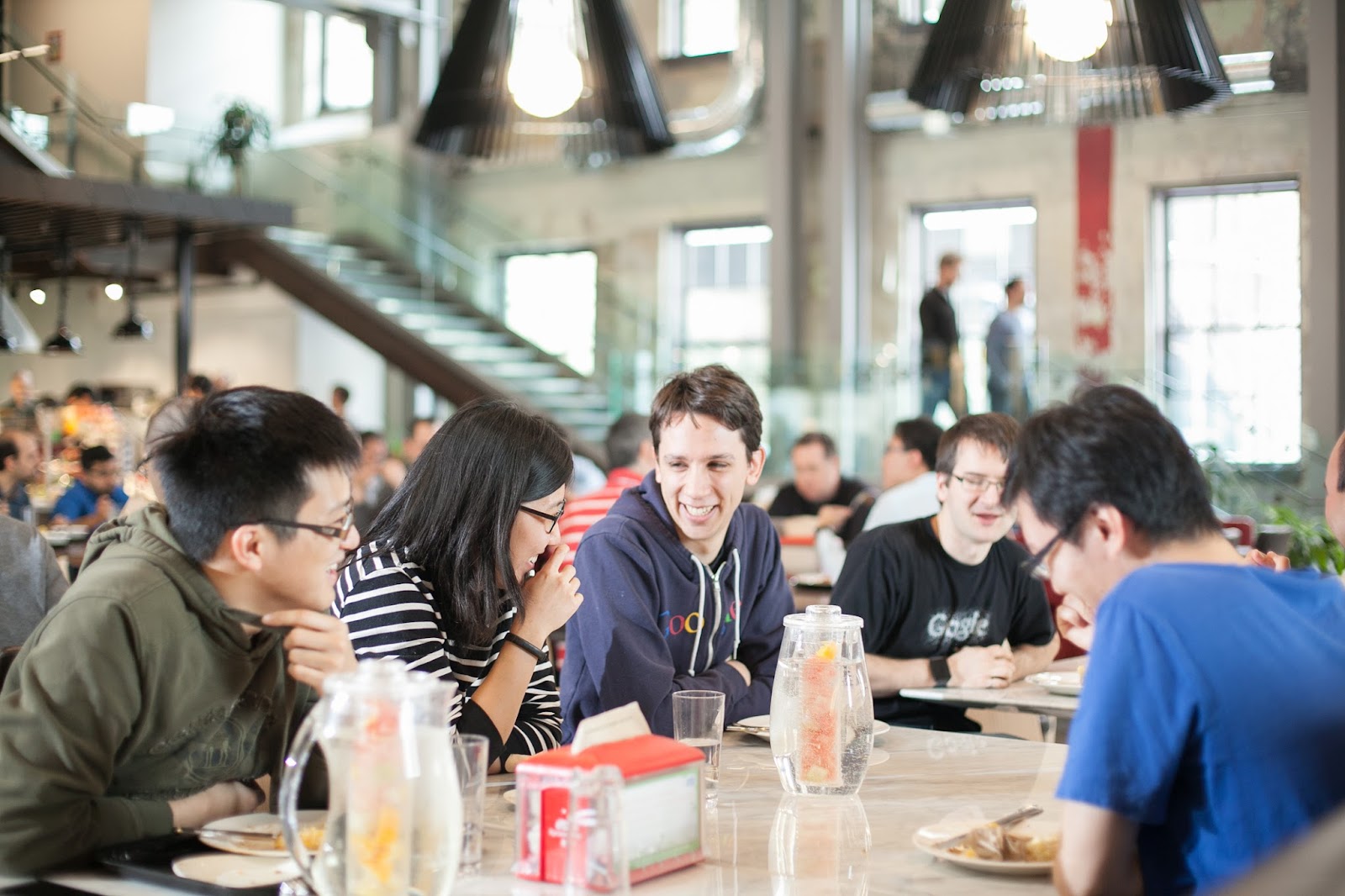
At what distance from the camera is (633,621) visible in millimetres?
2471

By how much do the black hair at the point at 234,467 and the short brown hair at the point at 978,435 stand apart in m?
1.81

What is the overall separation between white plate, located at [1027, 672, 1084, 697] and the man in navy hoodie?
63cm

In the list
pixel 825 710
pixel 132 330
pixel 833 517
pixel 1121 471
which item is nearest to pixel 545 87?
pixel 833 517

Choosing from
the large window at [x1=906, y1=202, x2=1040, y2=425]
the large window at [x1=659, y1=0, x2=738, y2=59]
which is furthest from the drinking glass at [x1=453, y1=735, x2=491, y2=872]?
the large window at [x1=659, y1=0, x2=738, y2=59]

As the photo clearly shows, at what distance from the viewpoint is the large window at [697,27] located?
12.1 m

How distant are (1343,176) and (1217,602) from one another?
907 cm

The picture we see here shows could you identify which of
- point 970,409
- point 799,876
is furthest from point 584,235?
point 799,876

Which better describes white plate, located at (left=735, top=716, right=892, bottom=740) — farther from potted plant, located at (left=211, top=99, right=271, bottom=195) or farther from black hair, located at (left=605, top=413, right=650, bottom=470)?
potted plant, located at (left=211, top=99, right=271, bottom=195)

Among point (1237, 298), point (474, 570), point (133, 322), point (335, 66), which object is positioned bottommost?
point (474, 570)

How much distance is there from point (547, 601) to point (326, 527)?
63cm

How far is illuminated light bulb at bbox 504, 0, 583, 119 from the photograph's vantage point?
461 centimetres

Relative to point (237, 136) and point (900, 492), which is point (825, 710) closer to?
point (900, 492)

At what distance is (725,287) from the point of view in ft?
40.4

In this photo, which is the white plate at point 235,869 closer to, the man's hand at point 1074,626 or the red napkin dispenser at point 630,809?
the red napkin dispenser at point 630,809
